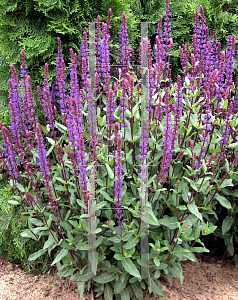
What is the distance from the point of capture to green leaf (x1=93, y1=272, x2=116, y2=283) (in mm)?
2715

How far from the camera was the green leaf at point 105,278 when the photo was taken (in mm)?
2715

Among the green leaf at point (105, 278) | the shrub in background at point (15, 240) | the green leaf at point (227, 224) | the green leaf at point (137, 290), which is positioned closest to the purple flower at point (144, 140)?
the green leaf at point (105, 278)

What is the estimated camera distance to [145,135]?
245cm

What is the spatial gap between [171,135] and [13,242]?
2.49m

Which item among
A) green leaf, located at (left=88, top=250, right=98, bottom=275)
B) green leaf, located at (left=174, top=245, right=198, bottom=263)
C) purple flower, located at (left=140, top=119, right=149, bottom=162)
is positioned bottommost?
green leaf, located at (left=174, top=245, right=198, bottom=263)

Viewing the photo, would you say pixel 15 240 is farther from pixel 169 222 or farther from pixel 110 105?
pixel 110 105

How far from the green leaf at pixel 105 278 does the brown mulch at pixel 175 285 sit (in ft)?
1.06

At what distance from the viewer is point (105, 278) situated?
2.73 m

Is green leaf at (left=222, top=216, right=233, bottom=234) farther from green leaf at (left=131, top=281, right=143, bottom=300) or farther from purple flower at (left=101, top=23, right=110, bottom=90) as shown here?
purple flower at (left=101, top=23, right=110, bottom=90)

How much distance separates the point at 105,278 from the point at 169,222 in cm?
76

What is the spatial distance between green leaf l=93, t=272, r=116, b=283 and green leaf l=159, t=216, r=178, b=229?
65cm

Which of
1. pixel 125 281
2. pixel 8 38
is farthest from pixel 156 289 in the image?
pixel 8 38

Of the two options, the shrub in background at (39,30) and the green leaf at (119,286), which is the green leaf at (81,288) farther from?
the shrub in background at (39,30)

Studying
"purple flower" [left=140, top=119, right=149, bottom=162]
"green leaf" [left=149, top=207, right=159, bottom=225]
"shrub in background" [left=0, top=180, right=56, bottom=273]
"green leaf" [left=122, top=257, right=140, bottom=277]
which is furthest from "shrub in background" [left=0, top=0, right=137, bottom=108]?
"green leaf" [left=122, top=257, right=140, bottom=277]
